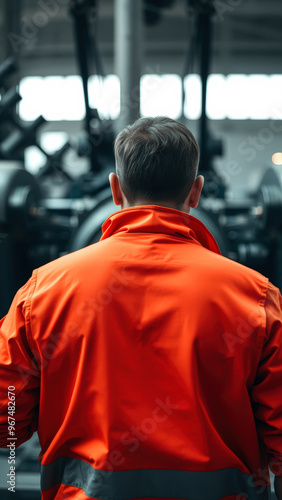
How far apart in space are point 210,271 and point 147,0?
2678 millimetres

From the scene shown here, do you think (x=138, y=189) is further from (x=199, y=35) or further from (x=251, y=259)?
(x=199, y=35)

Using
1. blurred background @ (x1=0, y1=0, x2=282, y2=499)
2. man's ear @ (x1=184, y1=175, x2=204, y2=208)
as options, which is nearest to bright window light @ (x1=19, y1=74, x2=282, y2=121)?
blurred background @ (x1=0, y1=0, x2=282, y2=499)

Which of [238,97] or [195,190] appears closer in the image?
[195,190]

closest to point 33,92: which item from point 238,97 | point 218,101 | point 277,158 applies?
point 218,101

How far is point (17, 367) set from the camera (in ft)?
2.26

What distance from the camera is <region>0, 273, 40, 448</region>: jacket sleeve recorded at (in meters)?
0.67

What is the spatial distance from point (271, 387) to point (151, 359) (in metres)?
0.18

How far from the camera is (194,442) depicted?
0.63 metres

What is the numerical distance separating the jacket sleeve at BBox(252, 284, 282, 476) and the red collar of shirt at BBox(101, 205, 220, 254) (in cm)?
14

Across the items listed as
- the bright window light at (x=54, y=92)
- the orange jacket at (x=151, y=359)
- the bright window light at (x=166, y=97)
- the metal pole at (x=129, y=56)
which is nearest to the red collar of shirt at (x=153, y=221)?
the orange jacket at (x=151, y=359)

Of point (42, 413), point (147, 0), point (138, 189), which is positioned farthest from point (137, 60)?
point (42, 413)

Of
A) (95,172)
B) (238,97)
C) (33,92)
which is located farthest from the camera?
(33,92)

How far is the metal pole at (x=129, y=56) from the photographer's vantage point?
1.97 meters

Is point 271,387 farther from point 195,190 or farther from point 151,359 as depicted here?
point 195,190
